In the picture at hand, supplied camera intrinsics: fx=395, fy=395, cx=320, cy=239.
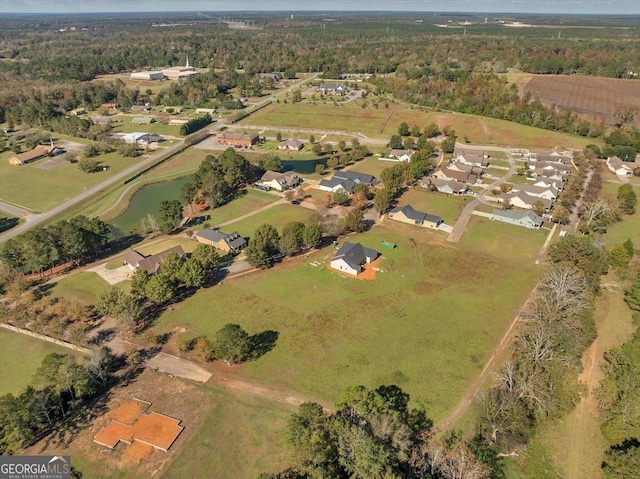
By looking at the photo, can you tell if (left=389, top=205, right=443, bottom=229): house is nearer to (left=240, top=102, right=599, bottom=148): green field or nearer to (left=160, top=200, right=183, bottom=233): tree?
(left=160, top=200, right=183, bottom=233): tree

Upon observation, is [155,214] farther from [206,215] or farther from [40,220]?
[40,220]

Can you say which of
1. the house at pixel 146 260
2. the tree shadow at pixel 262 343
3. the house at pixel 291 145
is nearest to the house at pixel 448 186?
the house at pixel 291 145

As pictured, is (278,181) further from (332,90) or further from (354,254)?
(332,90)

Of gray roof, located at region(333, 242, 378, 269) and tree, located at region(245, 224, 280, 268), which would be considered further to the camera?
gray roof, located at region(333, 242, 378, 269)

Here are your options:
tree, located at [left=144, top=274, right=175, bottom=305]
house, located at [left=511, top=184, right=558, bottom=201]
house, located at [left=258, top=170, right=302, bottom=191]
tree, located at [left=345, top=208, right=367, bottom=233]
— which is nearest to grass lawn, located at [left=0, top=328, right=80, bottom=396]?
tree, located at [left=144, top=274, right=175, bottom=305]

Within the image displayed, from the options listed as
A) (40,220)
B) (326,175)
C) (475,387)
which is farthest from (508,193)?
(40,220)

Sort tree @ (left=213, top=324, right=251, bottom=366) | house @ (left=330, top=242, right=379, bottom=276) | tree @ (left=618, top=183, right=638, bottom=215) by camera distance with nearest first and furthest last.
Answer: tree @ (left=213, top=324, right=251, bottom=366), house @ (left=330, top=242, right=379, bottom=276), tree @ (left=618, top=183, right=638, bottom=215)

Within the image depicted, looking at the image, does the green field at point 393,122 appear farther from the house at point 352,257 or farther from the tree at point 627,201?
the house at point 352,257

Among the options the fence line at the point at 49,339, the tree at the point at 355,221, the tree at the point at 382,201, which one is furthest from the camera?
the tree at the point at 382,201
